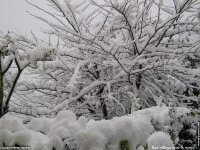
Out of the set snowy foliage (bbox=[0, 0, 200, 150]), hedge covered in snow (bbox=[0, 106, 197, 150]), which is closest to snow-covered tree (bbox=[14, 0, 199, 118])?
snowy foliage (bbox=[0, 0, 200, 150])

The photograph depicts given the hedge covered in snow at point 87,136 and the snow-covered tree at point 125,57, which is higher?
the snow-covered tree at point 125,57

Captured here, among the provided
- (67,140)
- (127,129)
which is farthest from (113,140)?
(67,140)

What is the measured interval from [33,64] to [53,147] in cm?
48

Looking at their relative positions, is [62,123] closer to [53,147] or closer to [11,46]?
[53,147]

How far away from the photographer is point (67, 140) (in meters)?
1.40

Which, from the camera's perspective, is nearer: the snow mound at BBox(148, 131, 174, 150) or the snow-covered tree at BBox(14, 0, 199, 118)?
the snow mound at BBox(148, 131, 174, 150)

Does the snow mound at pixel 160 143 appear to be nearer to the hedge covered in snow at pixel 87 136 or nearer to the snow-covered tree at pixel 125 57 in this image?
the hedge covered in snow at pixel 87 136

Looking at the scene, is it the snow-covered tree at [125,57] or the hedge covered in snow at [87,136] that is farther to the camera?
the snow-covered tree at [125,57]

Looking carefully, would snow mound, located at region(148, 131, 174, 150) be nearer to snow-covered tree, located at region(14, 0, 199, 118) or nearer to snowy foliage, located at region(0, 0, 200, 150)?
snowy foliage, located at region(0, 0, 200, 150)

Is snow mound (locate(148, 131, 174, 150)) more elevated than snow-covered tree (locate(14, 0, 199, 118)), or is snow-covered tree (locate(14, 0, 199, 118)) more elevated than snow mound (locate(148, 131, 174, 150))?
snow-covered tree (locate(14, 0, 199, 118))

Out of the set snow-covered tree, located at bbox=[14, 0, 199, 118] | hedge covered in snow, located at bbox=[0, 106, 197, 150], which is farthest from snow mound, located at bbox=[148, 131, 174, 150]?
snow-covered tree, located at bbox=[14, 0, 199, 118]

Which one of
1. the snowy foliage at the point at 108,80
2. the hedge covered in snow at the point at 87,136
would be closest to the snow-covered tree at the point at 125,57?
the snowy foliage at the point at 108,80

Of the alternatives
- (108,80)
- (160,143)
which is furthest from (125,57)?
(160,143)

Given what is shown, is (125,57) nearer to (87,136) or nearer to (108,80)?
(108,80)
